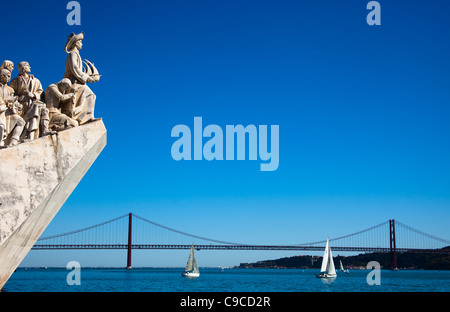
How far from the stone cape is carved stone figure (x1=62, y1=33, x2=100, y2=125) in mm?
311

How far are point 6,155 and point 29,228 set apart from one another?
91cm

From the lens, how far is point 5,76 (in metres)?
7.15

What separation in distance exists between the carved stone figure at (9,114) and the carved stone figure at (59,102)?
390 millimetres

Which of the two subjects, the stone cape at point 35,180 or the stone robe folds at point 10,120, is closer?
the stone cape at point 35,180

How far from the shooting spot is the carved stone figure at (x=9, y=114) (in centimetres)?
671

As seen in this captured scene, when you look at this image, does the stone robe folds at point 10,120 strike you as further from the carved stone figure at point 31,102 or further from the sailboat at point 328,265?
the sailboat at point 328,265

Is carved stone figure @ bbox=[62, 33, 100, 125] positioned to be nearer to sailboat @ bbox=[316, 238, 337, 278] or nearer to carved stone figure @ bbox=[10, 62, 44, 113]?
carved stone figure @ bbox=[10, 62, 44, 113]

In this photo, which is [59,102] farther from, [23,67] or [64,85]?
[23,67]

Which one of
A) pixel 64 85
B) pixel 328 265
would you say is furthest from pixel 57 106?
pixel 328 265

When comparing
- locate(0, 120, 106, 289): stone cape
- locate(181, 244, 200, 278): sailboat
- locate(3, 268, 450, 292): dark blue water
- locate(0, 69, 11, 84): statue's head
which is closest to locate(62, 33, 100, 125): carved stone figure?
locate(0, 120, 106, 289): stone cape

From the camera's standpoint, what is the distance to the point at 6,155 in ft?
20.5

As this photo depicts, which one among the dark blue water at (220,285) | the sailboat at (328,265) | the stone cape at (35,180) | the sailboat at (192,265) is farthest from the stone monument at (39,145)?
the sailboat at (192,265)
